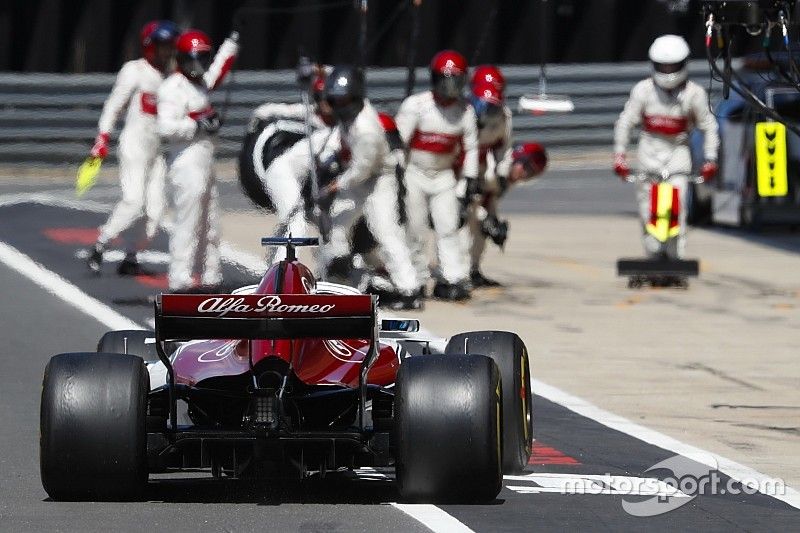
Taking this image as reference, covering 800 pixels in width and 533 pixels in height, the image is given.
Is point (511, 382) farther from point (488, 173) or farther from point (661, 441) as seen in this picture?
point (488, 173)

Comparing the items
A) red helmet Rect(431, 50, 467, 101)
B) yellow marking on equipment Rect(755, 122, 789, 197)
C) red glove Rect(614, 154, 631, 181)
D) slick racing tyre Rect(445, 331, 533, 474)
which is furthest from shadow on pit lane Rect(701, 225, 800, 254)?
slick racing tyre Rect(445, 331, 533, 474)

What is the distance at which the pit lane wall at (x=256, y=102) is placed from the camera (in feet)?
99.1

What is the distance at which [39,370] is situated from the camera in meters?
13.0

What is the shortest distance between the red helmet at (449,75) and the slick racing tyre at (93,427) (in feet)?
28.9

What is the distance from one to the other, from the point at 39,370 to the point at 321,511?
4.90 meters

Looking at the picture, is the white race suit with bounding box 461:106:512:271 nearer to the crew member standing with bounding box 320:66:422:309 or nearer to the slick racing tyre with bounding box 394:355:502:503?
the crew member standing with bounding box 320:66:422:309

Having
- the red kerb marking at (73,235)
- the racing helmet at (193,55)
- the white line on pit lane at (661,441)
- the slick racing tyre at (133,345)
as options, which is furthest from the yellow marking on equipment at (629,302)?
the slick racing tyre at (133,345)

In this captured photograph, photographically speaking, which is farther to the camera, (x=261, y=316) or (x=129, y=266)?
(x=129, y=266)

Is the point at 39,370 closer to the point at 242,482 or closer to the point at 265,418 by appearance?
the point at 242,482

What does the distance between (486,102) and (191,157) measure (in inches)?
107

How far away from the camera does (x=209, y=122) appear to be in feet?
53.5

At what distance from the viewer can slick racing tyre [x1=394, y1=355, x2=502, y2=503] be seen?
8203 mm

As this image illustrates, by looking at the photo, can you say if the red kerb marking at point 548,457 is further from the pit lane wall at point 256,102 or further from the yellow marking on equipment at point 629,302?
the pit lane wall at point 256,102

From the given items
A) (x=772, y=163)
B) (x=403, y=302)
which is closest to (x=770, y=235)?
(x=403, y=302)
